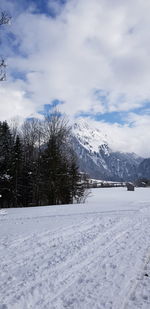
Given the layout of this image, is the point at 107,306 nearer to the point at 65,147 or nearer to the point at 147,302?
the point at 147,302

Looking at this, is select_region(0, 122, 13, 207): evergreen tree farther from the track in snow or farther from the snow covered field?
the track in snow

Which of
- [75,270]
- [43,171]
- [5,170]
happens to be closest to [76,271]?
[75,270]

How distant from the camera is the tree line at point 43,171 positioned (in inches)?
1199

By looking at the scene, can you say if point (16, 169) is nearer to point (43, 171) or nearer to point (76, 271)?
point (43, 171)

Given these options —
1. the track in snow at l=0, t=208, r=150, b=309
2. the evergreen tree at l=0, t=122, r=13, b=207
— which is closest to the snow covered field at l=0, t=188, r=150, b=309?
the track in snow at l=0, t=208, r=150, b=309

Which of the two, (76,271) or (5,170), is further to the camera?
(5,170)

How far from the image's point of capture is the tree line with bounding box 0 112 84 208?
30.5 metres

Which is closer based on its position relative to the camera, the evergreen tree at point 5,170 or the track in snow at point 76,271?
the track in snow at point 76,271

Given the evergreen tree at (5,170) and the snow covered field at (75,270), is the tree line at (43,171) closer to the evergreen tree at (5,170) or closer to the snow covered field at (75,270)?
the evergreen tree at (5,170)

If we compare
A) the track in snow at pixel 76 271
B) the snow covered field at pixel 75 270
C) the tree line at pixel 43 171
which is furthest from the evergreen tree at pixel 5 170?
the track in snow at pixel 76 271

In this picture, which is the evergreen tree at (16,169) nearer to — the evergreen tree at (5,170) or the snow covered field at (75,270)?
the evergreen tree at (5,170)

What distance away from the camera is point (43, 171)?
31.0 m

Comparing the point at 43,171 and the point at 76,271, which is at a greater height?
the point at 43,171

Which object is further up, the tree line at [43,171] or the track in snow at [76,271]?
the tree line at [43,171]
